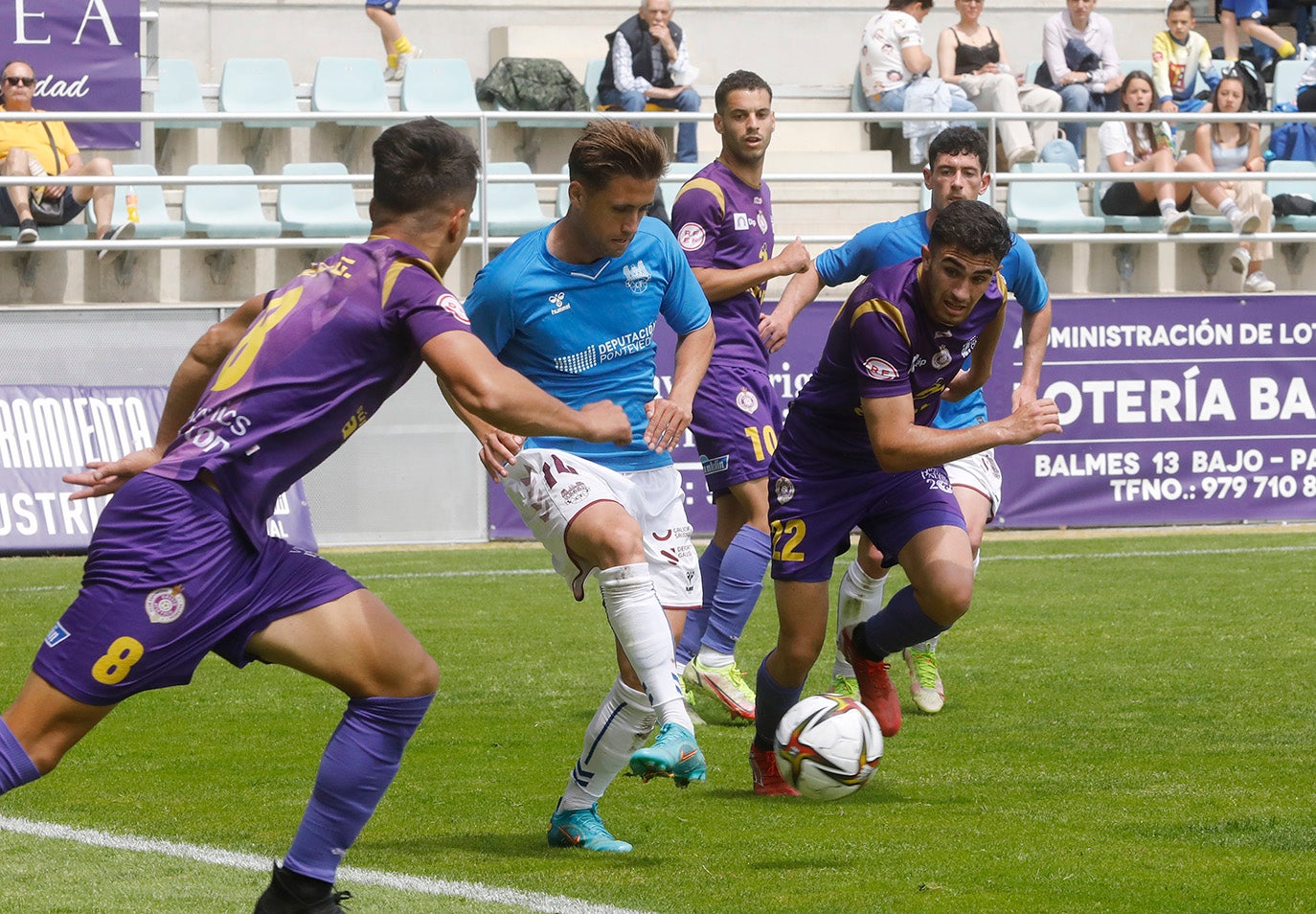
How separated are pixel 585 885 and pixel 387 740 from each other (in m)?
0.87

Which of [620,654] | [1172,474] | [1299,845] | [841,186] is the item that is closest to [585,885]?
[620,654]

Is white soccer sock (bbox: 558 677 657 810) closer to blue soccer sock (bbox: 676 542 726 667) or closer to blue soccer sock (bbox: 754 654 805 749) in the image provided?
blue soccer sock (bbox: 754 654 805 749)

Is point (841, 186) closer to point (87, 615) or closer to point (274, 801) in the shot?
point (274, 801)

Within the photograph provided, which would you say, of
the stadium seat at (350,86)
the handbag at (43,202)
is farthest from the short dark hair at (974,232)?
the stadium seat at (350,86)

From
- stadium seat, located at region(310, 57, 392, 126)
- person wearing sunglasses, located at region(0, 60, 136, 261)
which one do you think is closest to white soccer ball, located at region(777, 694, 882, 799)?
person wearing sunglasses, located at region(0, 60, 136, 261)

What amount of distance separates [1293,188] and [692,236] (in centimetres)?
1147

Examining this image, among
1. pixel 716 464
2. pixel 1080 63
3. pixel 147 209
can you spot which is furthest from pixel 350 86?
pixel 716 464

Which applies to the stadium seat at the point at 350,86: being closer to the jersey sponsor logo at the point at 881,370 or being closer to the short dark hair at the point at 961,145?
the short dark hair at the point at 961,145

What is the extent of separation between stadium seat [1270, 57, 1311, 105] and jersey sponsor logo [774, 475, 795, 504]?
1424 centimetres

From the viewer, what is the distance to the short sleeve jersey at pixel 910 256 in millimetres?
7250

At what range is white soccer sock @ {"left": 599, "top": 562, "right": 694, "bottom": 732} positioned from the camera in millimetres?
5188

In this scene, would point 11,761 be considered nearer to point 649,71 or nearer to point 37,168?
point 37,168

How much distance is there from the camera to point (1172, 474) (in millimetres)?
14719

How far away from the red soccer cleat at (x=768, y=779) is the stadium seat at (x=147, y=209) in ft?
35.1
